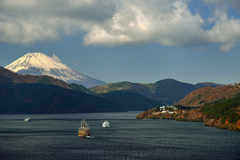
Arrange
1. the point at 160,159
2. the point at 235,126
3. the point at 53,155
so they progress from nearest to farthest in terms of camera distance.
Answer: the point at 160,159 < the point at 53,155 < the point at 235,126

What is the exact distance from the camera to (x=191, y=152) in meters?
111

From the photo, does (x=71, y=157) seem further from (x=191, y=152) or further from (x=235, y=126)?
(x=235, y=126)

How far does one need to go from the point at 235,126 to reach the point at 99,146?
9531 centimetres

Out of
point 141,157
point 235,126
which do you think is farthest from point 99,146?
point 235,126

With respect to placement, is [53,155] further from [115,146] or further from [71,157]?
[115,146]

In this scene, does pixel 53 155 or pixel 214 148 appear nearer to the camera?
pixel 53 155

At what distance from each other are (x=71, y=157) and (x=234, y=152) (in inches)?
2178

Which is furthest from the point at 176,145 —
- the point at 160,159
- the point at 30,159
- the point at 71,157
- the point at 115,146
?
the point at 30,159

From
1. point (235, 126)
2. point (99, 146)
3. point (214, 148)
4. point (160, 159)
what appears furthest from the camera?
point (235, 126)

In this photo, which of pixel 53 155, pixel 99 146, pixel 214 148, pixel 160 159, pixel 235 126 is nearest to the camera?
pixel 160 159

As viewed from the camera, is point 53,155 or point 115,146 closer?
point 53,155

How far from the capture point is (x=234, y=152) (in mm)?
108875

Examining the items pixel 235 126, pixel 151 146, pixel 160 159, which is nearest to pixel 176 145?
pixel 151 146

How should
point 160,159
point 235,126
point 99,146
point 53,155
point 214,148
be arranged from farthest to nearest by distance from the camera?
1. point 235,126
2. point 99,146
3. point 214,148
4. point 53,155
5. point 160,159
